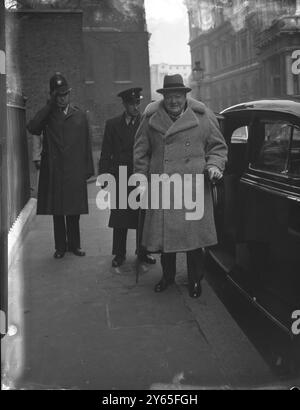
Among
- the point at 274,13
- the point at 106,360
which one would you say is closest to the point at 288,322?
the point at 106,360

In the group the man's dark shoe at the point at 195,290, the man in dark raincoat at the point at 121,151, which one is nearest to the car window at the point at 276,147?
the man's dark shoe at the point at 195,290

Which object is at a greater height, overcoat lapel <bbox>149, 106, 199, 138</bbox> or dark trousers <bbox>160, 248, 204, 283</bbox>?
overcoat lapel <bbox>149, 106, 199, 138</bbox>

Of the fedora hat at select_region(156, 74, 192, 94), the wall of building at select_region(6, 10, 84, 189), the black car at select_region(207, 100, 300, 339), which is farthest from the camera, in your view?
the wall of building at select_region(6, 10, 84, 189)

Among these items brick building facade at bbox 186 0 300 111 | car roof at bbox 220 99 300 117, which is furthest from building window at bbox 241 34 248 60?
car roof at bbox 220 99 300 117

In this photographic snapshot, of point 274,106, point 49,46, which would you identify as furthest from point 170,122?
point 49,46

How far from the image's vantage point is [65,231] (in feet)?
18.9

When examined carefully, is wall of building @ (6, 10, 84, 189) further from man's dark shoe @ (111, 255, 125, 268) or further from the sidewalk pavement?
the sidewalk pavement

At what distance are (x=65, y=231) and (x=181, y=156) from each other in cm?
213

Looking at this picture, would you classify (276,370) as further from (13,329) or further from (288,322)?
(13,329)

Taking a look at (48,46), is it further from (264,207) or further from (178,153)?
(264,207)

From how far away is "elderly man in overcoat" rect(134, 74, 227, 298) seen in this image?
4094mm

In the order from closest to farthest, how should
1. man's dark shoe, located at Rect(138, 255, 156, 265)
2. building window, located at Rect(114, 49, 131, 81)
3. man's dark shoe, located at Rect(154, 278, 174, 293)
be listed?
1. man's dark shoe, located at Rect(154, 278, 174, 293)
2. man's dark shoe, located at Rect(138, 255, 156, 265)
3. building window, located at Rect(114, 49, 131, 81)

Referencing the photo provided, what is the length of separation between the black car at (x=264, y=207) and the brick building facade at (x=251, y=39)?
228cm

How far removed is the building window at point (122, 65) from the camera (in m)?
33.6
